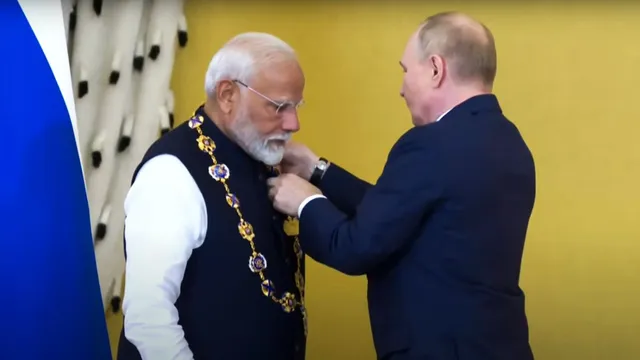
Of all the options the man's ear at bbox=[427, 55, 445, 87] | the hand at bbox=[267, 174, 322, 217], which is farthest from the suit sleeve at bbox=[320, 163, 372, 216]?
the man's ear at bbox=[427, 55, 445, 87]

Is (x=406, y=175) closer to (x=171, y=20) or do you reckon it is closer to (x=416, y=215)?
(x=416, y=215)

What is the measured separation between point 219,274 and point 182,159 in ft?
0.80

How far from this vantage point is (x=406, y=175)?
1.38 metres

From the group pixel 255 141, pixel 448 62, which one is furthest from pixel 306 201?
pixel 448 62

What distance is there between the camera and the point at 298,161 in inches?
68.4

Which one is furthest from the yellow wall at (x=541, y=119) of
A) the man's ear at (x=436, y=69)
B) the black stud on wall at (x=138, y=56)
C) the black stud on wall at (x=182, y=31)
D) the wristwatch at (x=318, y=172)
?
the man's ear at (x=436, y=69)

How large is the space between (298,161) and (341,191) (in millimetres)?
125

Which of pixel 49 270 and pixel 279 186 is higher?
pixel 279 186

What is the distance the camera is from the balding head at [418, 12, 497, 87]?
142cm

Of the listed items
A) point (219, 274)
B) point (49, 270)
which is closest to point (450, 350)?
point (219, 274)

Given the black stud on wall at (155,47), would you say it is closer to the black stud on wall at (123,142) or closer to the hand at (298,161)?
the black stud on wall at (123,142)

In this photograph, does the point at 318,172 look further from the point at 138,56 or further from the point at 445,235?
the point at 138,56

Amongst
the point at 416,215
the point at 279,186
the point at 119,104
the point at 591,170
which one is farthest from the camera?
the point at 591,170

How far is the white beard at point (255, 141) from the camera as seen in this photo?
1523 millimetres
